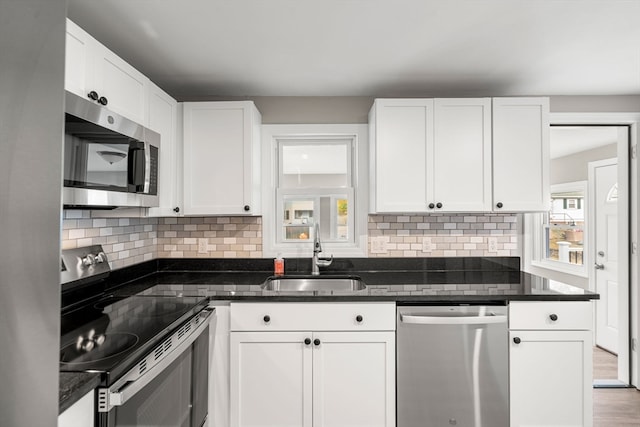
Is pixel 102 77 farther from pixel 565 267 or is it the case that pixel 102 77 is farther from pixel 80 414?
pixel 565 267

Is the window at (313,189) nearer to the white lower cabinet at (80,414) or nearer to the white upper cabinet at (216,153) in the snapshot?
the white upper cabinet at (216,153)

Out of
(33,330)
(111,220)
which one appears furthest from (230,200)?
(33,330)

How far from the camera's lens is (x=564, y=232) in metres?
4.66

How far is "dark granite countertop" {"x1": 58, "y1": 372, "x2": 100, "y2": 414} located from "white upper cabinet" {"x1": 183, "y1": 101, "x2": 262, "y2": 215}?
1487 millimetres

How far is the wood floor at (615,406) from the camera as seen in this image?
7.75 feet

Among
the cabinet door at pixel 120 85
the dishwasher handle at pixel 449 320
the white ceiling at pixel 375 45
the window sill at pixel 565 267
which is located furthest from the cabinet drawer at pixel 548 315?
the window sill at pixel 565 267

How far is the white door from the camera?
3648 mm

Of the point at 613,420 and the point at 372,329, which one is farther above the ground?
the point at 372,329

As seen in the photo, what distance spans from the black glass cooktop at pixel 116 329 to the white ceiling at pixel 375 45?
137 cm

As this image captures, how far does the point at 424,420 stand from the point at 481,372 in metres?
0.41

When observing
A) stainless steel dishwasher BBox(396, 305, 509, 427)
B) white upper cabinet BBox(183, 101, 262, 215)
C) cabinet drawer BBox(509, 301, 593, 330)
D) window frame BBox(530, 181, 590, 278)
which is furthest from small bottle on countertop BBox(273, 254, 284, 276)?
window frame BBox(530, 181, 590, 278)

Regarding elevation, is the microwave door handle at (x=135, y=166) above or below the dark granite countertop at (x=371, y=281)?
above

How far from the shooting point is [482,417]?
1.98 meters

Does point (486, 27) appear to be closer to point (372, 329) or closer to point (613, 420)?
point (372, 329)
